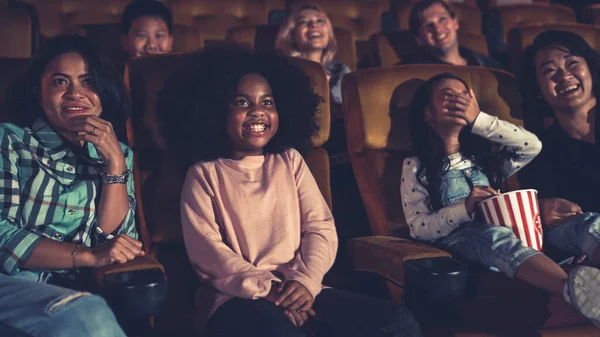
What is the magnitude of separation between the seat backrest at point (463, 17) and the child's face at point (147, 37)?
160 cm

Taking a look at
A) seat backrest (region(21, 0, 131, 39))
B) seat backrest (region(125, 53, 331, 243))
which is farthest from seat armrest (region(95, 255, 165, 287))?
seat backrest (region(21, 0, 131, 39))

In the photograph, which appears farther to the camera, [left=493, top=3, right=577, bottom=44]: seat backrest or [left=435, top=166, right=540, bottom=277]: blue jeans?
[left=493, top=3, right=577, bottom=44]: seat backrest

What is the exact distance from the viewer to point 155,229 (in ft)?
5.63

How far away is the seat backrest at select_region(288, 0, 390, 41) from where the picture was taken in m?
3.93

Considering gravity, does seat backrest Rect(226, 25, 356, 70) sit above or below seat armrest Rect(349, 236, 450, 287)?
A: above

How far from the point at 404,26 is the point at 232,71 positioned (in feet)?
7.77

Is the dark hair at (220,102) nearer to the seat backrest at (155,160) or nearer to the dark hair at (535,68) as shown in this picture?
the seat backrest at (155,160)

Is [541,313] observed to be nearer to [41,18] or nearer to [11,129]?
[11,129]

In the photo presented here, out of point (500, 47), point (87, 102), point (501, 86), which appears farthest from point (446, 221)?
point (500, 47)

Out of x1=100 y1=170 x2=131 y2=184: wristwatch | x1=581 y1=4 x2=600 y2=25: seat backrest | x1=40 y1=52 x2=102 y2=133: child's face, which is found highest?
x1=581 y1=4 x2=600 y2=25: seat backrest

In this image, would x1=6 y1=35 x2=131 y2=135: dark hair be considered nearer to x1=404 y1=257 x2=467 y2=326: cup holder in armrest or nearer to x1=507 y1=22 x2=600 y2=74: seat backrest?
x1=404 y1=257 x2=467 y2=326: cup holder in armrest

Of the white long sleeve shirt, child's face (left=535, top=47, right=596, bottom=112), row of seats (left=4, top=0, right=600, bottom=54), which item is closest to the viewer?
the white long sleeve shirt

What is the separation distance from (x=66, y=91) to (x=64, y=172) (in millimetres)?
188

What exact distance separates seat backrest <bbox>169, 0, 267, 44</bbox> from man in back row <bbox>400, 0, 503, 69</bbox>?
1086mm
